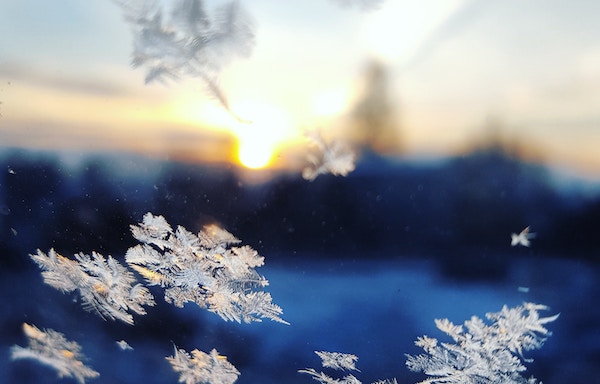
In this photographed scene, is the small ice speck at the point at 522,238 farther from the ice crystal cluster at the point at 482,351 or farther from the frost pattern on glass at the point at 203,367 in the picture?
the frost pattern on glass at the point at 203,367

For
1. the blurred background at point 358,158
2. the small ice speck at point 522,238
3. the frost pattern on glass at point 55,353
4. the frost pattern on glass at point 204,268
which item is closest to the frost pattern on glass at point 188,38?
the blurred background at point 358,158

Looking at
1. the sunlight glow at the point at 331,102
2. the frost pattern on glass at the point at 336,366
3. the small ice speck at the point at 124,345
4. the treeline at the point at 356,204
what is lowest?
the small ice speck at the point at 124,345

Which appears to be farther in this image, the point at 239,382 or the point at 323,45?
the point at 239,382

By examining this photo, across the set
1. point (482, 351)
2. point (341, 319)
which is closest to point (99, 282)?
point (341, 319)

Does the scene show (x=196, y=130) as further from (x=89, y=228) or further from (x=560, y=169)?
(x=560, y=169)

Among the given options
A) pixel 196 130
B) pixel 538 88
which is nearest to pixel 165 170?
pixel 196 130

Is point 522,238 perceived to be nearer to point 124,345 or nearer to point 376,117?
point 376,117
